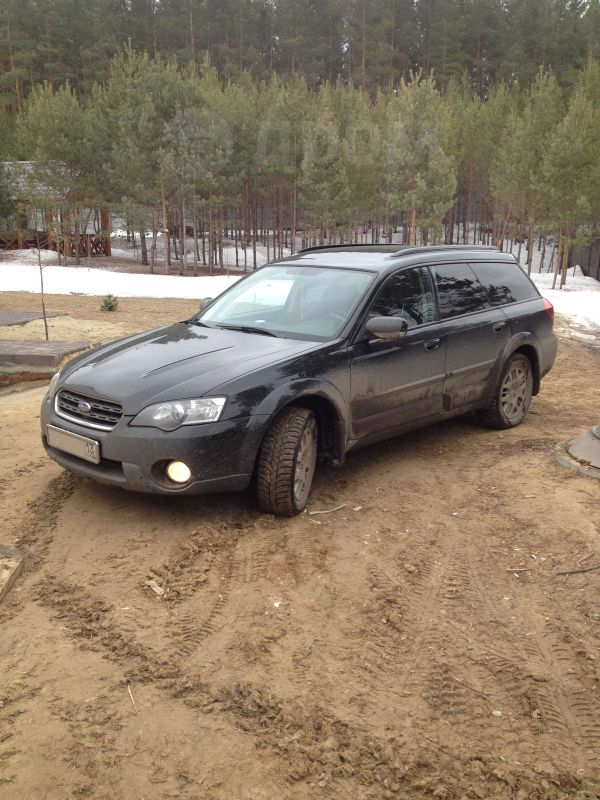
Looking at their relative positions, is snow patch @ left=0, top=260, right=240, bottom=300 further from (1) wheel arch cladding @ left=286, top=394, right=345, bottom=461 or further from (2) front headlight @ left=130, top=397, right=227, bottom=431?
(2) front headlight @ left=130, top=397, right=227, bottom=431

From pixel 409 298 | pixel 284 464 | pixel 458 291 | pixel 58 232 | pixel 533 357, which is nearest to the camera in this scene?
pixel 284 464

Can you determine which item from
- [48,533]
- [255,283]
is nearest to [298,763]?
[48,533]

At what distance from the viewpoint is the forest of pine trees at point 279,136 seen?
32.4 metres

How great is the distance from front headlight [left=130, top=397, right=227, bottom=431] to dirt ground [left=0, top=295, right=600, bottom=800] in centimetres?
69

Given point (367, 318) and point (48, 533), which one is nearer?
point (48, 533)

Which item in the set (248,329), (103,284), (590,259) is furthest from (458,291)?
(590,259)

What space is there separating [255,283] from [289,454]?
2.02 metres

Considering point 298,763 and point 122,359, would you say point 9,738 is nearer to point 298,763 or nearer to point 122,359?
point 298,763

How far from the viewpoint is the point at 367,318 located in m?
A: 4.95

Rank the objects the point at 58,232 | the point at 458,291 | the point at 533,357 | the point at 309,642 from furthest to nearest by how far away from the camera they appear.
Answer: the point at 58,232 → the point at 533,357 → the point at 458,291 → the point at 309,642

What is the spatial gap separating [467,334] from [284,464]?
93.5 inches

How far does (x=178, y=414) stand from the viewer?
4.03 metres

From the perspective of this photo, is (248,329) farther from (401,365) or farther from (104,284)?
(104,284)

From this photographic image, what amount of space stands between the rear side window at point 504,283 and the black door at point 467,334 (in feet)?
0.36
